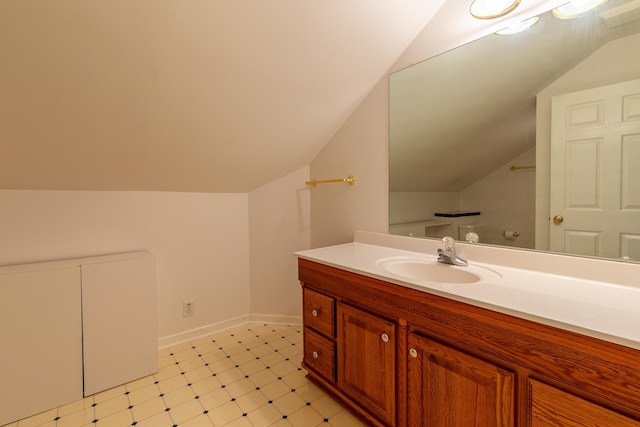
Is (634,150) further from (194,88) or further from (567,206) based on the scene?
(194,88)

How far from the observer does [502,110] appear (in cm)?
136

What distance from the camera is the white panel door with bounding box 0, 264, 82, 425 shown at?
4.67ft

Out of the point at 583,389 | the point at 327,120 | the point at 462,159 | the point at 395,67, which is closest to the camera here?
the point at 583,389

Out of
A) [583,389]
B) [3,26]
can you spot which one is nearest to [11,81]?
[3,26]

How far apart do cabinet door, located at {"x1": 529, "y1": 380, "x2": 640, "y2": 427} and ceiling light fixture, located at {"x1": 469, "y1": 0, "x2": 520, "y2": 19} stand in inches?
55.3

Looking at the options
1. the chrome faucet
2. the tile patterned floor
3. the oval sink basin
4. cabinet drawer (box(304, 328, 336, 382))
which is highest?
the chrome faucet

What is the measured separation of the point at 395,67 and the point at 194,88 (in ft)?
3.64

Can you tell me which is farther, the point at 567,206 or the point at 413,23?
the point at 413,23

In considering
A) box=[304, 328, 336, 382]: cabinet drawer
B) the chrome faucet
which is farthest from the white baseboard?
the chrome faucet

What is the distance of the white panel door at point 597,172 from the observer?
100 centimetres

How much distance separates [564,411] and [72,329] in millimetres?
2101

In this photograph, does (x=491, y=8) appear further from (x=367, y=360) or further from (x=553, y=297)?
(x=367, y=360)

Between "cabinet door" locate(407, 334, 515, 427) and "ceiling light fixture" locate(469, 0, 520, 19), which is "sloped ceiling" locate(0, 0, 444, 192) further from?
"cabinet door" locate(407, 334, 515, 427)

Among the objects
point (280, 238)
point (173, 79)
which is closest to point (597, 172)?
point (173, 79)
